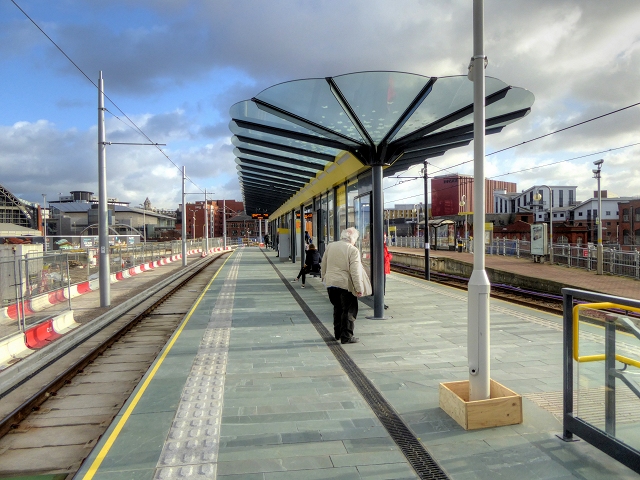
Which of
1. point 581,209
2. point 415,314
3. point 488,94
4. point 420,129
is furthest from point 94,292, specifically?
point 581,209

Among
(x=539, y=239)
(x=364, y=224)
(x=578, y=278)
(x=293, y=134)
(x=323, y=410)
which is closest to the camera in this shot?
(x=323, y=410)

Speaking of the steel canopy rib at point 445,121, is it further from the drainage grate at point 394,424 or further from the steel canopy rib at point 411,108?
the drainage grate at point 394,424

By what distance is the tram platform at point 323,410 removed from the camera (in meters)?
3.31

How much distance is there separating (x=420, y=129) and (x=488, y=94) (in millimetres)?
1356

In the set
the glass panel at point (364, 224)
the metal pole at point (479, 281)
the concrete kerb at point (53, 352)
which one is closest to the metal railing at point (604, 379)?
the metal pole at point (479, 281)

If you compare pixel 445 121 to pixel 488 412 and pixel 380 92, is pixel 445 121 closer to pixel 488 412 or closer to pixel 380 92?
pixel 380 92

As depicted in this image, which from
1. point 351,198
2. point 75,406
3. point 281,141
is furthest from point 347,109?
point 75,406

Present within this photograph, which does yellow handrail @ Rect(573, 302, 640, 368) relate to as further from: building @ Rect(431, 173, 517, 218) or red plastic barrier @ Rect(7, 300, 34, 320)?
building @ Rect(431, 173, 517, 218)

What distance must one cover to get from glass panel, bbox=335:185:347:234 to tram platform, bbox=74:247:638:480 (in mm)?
4063

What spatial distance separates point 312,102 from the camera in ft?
24.7

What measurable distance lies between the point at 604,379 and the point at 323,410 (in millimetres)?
2270

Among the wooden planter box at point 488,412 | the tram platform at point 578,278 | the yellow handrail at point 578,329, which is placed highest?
the yellow handrail at point 578,329

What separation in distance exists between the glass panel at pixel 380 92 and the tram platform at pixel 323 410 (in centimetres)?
349

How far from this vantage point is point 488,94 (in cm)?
725
